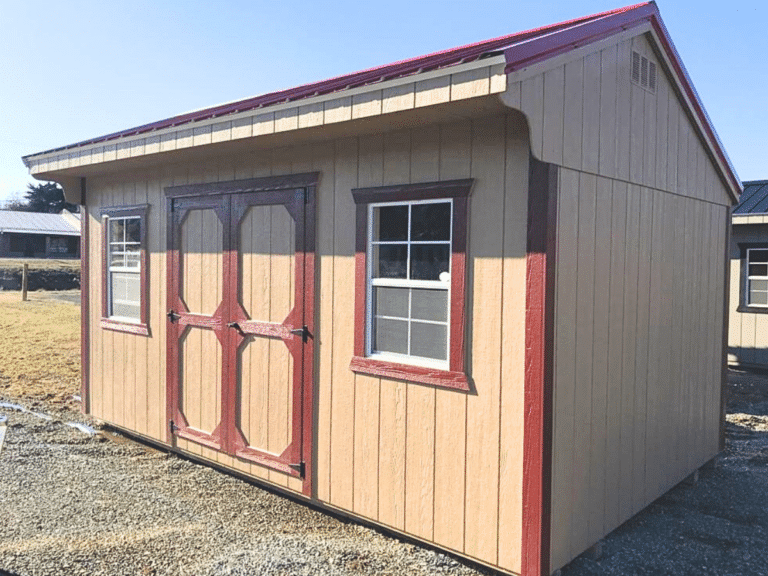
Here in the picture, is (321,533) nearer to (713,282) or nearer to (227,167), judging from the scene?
(227,167)

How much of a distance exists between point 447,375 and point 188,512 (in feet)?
6.92

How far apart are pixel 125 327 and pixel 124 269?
0.55 meters

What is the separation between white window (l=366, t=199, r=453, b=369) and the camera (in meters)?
4.16

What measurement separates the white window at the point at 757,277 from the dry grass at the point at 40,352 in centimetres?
1064

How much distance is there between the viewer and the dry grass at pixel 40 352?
9068 mm

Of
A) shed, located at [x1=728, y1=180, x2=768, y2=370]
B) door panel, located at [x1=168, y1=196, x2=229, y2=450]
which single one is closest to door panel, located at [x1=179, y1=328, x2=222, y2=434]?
door panel, located at [x1=168, y1=196, x2=229, y2=450]

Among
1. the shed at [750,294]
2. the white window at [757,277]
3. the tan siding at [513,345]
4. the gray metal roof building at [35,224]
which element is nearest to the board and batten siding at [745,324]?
the shed at [750,294]

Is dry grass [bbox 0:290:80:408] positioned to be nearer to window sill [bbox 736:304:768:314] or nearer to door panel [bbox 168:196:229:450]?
door panel [bbox 168:196:229:450]

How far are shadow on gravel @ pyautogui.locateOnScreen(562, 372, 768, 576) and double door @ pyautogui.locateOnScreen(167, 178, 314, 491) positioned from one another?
212cm

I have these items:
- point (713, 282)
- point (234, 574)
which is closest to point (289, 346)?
point (234, 574)

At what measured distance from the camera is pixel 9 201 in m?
60.0

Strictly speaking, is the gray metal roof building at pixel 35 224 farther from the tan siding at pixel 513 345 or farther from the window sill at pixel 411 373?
the tan siding at pixel 513 345

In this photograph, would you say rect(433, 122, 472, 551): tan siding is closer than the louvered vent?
Yes

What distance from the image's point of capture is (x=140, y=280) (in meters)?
6.41
